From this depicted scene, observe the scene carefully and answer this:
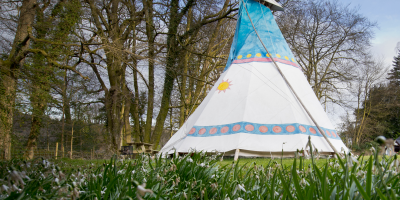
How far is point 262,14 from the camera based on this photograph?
313 inches

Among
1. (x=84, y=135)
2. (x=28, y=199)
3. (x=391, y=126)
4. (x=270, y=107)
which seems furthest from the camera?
(x=391, y=126)

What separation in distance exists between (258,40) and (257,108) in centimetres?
216

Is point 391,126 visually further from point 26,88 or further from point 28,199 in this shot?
point 28,199

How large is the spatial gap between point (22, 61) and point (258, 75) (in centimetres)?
557

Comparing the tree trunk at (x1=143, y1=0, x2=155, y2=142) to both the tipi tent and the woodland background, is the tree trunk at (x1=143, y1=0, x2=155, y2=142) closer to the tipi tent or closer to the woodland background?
the woodland background

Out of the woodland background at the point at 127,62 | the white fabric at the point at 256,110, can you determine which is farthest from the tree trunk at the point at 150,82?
the white fabric at the point at 256,110

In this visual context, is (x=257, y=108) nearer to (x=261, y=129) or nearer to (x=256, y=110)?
(x=256, y=110)

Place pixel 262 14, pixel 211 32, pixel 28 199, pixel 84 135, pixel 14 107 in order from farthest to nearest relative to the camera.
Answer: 1. pixel 84 135
2. pixel 211 32
3. pixel 262 14
4. pixel 14 107
5. pixel 28 199

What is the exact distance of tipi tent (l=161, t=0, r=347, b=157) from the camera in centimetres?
569

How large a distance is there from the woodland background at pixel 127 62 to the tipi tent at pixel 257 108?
194 cm

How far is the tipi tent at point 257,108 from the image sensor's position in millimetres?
5691

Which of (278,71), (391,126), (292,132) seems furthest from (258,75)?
(391,126)

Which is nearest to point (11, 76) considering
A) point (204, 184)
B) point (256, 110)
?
point (256, 110)

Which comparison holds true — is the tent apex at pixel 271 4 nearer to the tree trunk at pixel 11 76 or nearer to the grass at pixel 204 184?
the tree trunk at pixel 11 76
